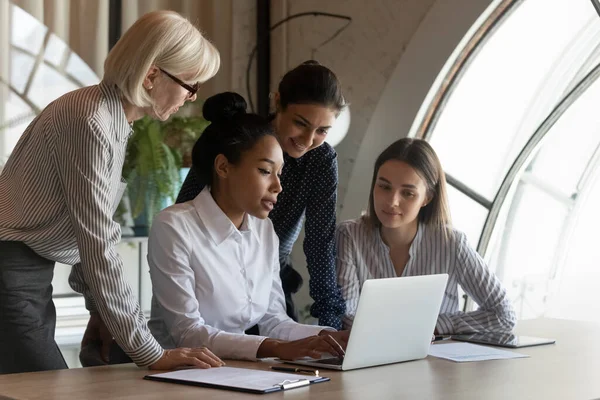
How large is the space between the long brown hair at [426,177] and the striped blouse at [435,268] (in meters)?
0.04

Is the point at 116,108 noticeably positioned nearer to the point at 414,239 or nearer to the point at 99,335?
the point at 99,335

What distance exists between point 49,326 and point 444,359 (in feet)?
2.88

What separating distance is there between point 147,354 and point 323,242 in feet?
3.03

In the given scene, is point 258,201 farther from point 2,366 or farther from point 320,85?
point 2,366

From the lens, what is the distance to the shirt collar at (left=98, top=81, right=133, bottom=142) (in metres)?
1.80

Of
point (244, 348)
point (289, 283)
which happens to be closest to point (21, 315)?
point (244, 348)

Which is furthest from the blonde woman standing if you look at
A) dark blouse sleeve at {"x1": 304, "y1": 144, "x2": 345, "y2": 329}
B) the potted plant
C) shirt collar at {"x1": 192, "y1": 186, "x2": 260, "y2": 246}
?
the potted plant

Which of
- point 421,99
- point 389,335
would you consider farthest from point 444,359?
point 421,99

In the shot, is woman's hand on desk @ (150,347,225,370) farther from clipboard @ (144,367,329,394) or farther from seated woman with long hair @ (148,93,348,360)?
seated woman with long hair @ (148,93,348,360)

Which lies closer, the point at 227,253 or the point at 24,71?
the point at 227,253

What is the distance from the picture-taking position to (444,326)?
241cm

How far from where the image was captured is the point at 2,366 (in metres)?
1.90

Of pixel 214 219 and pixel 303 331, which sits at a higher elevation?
pixel 214 219

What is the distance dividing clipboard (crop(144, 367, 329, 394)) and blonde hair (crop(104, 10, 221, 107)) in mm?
556
